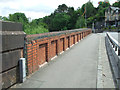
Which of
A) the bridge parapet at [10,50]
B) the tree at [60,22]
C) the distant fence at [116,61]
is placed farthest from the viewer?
the tree at [60,22]

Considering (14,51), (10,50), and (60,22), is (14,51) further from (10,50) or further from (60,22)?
(60,22)

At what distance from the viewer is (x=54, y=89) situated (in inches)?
186

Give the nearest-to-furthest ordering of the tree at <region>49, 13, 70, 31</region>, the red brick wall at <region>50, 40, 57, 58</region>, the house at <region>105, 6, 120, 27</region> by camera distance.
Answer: the red brick wall at <region>50, 40, 57, 58</region> < the house at <region>105, 6, 120, 27</region> < the tree at <region>49, 13, 70, 31</region>

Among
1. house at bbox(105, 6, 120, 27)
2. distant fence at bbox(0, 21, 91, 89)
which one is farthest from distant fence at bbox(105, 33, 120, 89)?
house at bbox(105, 6, 120, 27)

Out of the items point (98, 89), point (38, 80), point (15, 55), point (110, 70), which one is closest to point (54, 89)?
point (38, 80)

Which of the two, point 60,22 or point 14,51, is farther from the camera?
point 60,22

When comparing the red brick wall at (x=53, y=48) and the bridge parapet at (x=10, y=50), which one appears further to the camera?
the red brick wall at (x=53, y=48)

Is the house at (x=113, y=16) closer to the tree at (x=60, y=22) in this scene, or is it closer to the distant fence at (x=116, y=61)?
the tree at (x=60, y=22)

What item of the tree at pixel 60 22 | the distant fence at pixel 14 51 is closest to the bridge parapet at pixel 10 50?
the distant fence at pixel 14 51

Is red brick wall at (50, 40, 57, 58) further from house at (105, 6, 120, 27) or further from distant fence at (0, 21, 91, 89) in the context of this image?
house at (105, 6, 120, 27)

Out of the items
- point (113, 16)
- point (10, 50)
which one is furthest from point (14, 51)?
point (113, 16)

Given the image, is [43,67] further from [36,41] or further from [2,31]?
[2,31]

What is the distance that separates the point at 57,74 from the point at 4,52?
9.09 ft

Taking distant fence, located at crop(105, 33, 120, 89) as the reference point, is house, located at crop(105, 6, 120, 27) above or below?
above
